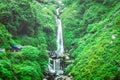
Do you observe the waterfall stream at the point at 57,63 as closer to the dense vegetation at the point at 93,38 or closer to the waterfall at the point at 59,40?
the waterfall at the point at 59,40

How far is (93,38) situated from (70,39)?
545 inches

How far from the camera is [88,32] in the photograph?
249ft

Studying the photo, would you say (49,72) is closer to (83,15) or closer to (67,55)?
(67,55)

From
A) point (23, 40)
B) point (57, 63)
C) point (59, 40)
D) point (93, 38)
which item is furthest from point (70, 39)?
point (23, 40)

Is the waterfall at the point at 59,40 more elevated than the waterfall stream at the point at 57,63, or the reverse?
the waterfall at the point at 59,40

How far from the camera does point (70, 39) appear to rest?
80938mm

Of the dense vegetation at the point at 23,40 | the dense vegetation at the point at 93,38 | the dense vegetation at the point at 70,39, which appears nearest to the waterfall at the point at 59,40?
the dense vegetation at the point at 70,39

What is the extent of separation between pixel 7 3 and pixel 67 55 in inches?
775

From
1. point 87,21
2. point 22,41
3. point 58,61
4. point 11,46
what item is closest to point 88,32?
point 87,21

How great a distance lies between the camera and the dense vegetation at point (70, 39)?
51.2m

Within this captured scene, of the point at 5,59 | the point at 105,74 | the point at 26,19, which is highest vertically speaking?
the point at 26,19

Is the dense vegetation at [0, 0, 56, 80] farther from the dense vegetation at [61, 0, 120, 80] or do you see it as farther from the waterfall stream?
the dense vegetation at [61, 0, 120, 80]

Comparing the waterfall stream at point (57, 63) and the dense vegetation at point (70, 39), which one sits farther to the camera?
the waterfall stream at point (57, 63)

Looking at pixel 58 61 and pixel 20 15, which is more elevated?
pixel 20 15
